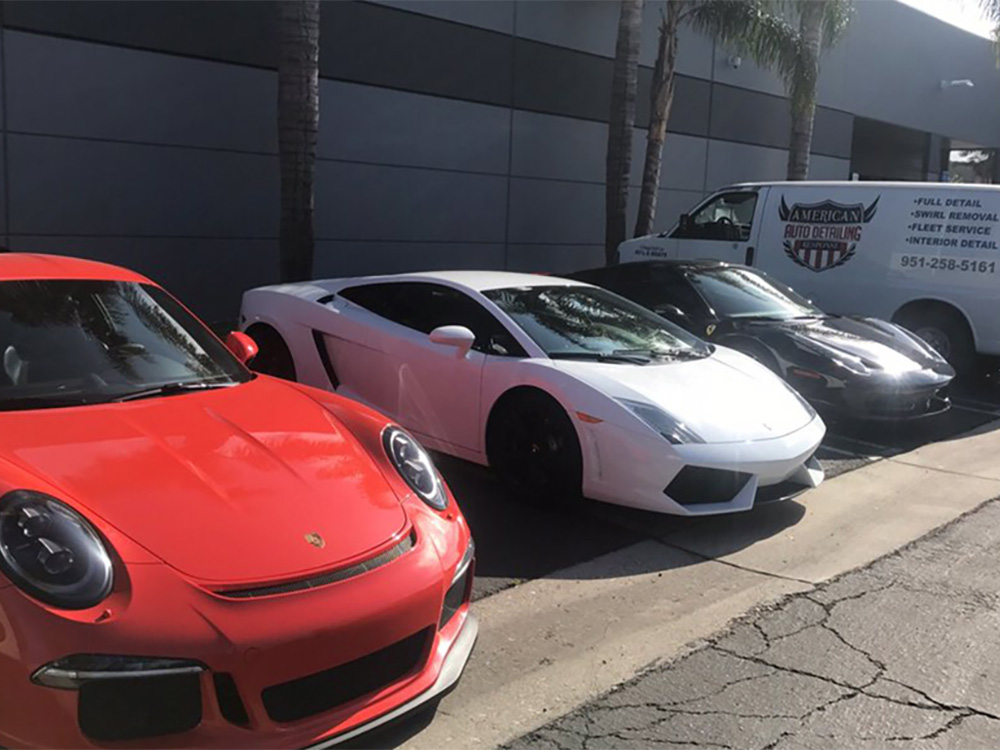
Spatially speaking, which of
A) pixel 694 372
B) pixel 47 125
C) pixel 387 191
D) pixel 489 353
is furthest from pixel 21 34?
pixel 694 372

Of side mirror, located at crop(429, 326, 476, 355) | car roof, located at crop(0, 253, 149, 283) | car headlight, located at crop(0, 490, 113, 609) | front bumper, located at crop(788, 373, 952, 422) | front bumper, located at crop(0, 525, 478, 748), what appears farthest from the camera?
front bumper, located at crop(788, 373, 952, 422)

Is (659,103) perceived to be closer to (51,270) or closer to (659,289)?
(659,289)

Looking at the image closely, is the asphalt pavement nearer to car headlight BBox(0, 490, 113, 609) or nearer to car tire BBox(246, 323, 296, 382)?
car tire BBox(246, 323, 296, 382)

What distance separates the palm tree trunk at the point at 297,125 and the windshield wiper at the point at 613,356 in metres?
5.23

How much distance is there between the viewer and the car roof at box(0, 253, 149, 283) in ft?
11.9

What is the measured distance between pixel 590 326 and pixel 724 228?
5.92 meters

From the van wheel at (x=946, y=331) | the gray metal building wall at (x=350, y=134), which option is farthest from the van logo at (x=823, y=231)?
the gray metal building wall at (x=350, y=134)

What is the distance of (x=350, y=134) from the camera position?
12297 mm

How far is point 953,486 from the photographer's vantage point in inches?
240

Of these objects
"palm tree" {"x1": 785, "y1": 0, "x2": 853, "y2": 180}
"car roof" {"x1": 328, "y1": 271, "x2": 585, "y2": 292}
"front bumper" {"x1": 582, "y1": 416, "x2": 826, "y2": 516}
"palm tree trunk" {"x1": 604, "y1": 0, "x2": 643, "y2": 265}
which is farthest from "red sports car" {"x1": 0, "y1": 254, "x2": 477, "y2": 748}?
"palm tree" {"x1": 785, "y1": 0, "x2": 853, "y2": 180}

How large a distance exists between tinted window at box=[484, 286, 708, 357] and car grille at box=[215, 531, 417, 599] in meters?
2.58

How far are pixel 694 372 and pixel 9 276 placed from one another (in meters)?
3.65

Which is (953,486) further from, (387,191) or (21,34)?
(21,34)

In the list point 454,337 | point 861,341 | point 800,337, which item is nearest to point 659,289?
point 800,337
